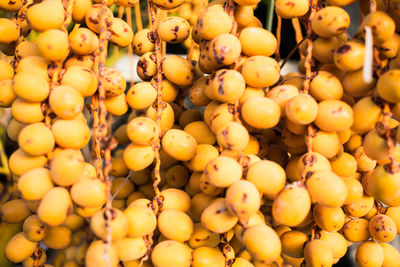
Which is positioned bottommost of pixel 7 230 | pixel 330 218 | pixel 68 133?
pixel 7 230

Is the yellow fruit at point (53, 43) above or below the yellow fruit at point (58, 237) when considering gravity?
above

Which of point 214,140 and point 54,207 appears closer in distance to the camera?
point 54,207

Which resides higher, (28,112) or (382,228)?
(28,112)

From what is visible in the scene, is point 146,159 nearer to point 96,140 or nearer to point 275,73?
point 96,140

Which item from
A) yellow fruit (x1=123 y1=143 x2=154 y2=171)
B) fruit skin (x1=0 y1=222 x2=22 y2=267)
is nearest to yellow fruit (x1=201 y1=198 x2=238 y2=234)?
yellow fruit (x1=123 y1=143 x2=154 y2=171)

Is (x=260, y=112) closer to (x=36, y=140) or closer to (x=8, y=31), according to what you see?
(x=36, y=140)

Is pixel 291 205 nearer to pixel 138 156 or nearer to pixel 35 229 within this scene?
pixel 138 156

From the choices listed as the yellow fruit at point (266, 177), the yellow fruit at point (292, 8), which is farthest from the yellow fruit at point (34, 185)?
the yellow fruit at point (292, 8)

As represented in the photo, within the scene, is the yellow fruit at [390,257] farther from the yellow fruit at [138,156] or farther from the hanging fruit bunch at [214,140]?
the yellow fruit at [138,156]

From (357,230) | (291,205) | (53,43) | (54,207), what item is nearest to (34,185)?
(54,207)

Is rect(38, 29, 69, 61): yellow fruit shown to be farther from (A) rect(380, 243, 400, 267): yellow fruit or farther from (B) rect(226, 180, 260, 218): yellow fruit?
(A) rect(380, 243, 400, 267): yellow fruit
